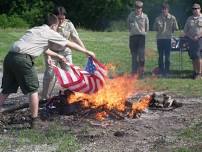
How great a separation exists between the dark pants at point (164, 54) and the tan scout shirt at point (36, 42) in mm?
6470

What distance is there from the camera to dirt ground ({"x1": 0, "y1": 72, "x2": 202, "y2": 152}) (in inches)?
295

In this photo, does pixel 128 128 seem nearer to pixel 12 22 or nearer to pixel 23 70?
pixel 23 70

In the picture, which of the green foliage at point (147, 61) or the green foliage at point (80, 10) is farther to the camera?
the green foliage at point (80, 10)

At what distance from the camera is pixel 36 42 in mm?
8461

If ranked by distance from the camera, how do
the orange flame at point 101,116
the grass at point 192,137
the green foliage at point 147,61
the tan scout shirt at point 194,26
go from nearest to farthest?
the grass at point 192,137
the orange flame at point 101,116
the green foliage at point 147,61
the tan scout shirt at point 194,26

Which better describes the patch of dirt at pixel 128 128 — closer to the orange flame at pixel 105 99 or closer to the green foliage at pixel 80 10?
the orange flame at pixel 105 99

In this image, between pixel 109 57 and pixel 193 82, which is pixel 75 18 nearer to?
pixel 109 57

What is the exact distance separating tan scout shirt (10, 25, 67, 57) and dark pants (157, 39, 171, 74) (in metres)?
6.47

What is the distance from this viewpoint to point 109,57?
63.4 ft

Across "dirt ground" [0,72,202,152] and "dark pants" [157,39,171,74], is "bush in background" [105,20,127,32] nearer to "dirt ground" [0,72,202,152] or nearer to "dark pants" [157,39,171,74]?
"dark pants" [157,39,171,74]

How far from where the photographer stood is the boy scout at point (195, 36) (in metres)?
13.9

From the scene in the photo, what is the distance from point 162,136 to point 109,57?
11.4 meters

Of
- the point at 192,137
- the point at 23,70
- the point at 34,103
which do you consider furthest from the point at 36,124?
the point at 192,137

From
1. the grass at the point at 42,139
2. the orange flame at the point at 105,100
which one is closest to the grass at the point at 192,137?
the orange flame at the point at 105,100
